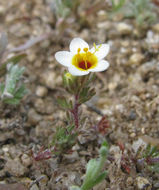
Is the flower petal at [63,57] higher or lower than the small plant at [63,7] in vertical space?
lower

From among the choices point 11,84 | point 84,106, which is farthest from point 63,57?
point 84,106

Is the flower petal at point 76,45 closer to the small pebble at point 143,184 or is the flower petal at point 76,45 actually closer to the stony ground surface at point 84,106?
the stony ground surface at point 84,106

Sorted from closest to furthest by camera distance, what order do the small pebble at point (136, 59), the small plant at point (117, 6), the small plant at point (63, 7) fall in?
the small pebble at point (136, 59)
the small plant at point (63, 7)
the small plant at point (117, 6)

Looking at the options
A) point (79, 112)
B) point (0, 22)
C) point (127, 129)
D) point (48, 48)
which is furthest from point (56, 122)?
point (0, 22)

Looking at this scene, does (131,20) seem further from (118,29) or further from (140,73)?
(140,73)

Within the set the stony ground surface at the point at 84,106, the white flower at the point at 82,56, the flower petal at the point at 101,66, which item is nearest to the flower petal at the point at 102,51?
the white flower at the point at 82,56

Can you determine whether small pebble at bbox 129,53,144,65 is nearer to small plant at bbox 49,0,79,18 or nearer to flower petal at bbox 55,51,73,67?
small plant at bbox 49,0,79,18

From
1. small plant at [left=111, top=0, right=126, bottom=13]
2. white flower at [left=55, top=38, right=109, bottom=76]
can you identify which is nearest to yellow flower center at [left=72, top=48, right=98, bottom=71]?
white flower at [left=55, top=38, right=109, bottom=76]
